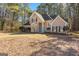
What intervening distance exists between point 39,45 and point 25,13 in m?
0.42

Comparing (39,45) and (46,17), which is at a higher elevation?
(46,17)

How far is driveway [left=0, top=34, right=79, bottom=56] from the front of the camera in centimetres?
324

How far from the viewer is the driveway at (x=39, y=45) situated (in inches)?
127

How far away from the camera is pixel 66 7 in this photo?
3.31m

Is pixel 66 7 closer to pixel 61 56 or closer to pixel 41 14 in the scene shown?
pixel 41 14

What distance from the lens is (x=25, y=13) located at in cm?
332

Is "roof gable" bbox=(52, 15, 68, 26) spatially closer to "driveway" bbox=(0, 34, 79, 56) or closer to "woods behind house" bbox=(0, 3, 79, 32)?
"woods behind house" bbox=(0, 3, 79, 32)

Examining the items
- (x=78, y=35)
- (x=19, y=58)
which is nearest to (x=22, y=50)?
(x=19, y=58)

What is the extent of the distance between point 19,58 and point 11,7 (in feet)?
2.03

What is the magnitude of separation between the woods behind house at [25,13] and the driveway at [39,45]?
132mm

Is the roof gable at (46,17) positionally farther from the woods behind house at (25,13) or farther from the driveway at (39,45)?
the driveway at (39,45)

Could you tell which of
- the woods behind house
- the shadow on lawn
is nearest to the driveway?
the shadow on lawn

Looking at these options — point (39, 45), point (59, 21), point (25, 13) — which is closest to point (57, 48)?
point (39, 45)

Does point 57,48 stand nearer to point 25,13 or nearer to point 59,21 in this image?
point 59,21
